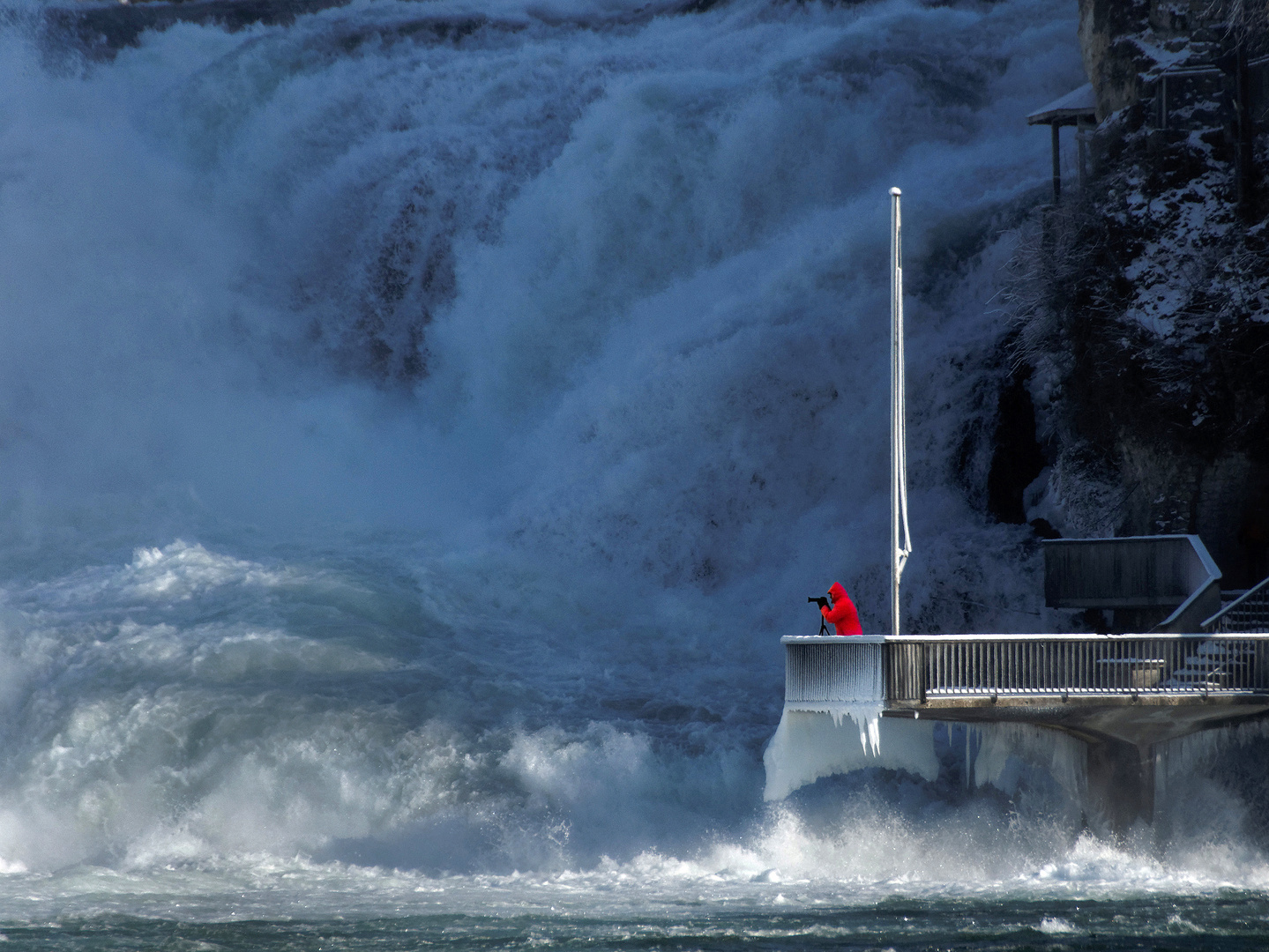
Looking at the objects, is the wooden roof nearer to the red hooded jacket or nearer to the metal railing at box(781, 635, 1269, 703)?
the metal railing at box(781, 635, 1269, 703)

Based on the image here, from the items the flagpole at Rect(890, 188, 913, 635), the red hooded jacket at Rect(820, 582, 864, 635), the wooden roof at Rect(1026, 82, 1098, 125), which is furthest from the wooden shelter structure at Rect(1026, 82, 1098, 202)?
the red hooded jacket at Rect(820, 582, 864, 635)

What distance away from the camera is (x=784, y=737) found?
2273 cm

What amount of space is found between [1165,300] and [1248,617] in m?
6.36

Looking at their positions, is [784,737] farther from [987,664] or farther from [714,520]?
[714,520]

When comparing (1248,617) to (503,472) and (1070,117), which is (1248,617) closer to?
(1070,117)

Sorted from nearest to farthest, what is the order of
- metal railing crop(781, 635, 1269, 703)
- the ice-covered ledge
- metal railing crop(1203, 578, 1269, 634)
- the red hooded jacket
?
metal railing crop(781, 635, 1269, 703) → the ice-covered ledge → the red hooded jacket → metal railing crop(1203, 578, 1269, 634)

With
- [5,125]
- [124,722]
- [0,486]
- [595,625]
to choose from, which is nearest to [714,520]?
[595,625]

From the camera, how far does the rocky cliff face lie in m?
28.2

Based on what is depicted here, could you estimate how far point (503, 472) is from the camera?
40062mm

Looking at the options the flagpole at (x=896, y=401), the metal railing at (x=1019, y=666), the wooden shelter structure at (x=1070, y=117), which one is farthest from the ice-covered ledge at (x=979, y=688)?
the wooden shelter structure at (x=1070, y=117)

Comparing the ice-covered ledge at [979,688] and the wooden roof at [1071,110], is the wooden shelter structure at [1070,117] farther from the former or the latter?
the ice-covered ledge at [979,688]

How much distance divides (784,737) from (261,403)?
25.2 m

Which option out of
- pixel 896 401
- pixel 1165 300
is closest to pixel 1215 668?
pixel 896 401

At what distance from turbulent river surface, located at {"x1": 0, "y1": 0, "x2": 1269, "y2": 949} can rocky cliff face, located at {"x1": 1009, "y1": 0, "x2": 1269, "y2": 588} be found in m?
2.88
